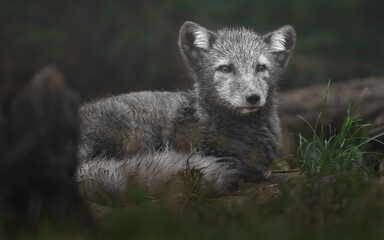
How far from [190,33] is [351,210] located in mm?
2766

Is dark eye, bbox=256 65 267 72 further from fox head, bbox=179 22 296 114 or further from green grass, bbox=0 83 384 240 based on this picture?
green grass, bbox=0 83 384 240

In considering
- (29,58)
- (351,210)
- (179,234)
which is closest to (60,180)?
(179,234)

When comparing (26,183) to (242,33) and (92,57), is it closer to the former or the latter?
(242,33)

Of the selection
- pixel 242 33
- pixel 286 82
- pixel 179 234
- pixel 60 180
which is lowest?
pixel 286 82

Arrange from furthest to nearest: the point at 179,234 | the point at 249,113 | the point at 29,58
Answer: the point at 29,58, the point at 249,113, the point at 179,234

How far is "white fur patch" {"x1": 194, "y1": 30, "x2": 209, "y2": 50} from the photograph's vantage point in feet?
17.9

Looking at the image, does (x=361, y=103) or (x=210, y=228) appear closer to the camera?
(x=210, y=228)

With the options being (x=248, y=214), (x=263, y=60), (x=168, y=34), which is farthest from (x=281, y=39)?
(x=168, y=34)

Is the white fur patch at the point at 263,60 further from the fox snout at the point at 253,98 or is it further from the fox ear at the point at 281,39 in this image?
the fox snout at the point at 253,98

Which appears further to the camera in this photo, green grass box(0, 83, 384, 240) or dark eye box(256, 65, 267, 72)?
dark eye box(256, 65, 267, 72)

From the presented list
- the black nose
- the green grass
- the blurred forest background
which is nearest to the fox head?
the black nose

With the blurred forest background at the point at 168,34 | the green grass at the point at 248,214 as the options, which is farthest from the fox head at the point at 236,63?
the blurred forest background at the point at 168,34

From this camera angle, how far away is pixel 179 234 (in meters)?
2.86

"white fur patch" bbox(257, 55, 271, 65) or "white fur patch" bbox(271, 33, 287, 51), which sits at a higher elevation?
"white fur patch" bbox(271, 33, 287, 51)
